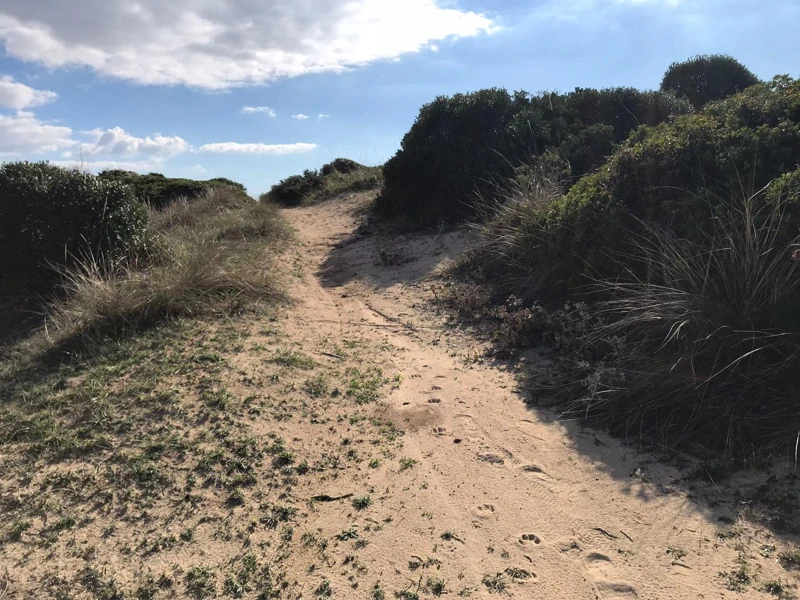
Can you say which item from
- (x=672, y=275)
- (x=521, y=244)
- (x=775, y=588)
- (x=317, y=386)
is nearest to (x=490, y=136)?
(x=521, y=244)

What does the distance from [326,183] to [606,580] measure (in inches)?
654

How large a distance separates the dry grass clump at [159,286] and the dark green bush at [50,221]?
→ 31 cm

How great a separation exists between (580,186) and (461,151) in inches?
157

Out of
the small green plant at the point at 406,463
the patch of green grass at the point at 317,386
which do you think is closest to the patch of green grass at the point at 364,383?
the patch of green grass at the point at 317,386

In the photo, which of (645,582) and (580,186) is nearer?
(645,582)

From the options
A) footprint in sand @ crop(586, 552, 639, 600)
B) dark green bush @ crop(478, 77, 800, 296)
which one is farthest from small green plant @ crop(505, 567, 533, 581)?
dark green bush @ crop(478, 77, 800, 296)

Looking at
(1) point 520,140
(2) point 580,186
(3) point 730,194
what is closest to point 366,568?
(3) point 730,194

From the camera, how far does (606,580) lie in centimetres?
255

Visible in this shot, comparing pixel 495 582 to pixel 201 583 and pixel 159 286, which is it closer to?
pixel 201 583

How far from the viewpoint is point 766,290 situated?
3.73 metres

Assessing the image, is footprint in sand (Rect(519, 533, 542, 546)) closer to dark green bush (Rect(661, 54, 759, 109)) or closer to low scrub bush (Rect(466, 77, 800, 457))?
low scrub bush (Rect(466, 77, 800, 457))

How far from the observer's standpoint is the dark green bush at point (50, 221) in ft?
21.7

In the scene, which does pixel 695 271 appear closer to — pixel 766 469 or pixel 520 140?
pixel 766 469

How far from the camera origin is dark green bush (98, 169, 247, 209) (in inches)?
570
